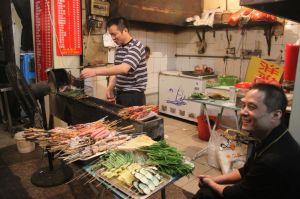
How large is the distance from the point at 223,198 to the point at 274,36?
12.9ft

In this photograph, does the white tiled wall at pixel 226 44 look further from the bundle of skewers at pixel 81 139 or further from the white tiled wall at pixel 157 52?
the bundle of skewers at pixel 81 139

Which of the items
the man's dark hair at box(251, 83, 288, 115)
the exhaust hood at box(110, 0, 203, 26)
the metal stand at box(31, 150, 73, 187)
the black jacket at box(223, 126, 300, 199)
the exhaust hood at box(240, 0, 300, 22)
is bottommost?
the metal stand at box(31, 150, 73, 187)

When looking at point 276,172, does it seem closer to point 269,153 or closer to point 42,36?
point 269,153

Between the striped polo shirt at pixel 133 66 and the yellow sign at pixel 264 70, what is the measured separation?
2295 mm

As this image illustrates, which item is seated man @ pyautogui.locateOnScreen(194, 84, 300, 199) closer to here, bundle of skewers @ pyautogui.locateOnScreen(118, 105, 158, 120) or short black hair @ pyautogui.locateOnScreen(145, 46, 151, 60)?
bundle of skewers @ pyautogui.locateOnScreen(118, 105, 158, 120)

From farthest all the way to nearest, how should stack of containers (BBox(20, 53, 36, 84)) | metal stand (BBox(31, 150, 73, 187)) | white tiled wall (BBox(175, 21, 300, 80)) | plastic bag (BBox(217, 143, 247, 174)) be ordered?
stack of containers (BBox(20, 53, 36, 84)) → white tiled wall (BBox(175, 21, 300, 80)) → plastic bag (BBox(217, 143, 247, 174)) → metal stand (BBox(31, 150, 73, 187))

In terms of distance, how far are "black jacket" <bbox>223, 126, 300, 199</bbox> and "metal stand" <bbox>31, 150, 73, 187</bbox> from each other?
238cm

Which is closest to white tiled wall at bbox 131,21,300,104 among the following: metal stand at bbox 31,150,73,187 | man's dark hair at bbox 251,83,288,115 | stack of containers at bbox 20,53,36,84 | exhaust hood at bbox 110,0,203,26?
exhaust hood at bbox 110,0,203,26

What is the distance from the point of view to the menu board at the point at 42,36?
3.86 m

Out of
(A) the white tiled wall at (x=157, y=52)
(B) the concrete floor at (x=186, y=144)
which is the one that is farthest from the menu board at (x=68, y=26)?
(B) the concrete floor at (x=186, y=144)

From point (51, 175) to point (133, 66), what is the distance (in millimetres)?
1800

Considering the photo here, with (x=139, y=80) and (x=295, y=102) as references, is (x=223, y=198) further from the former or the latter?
(x=139, y=80)

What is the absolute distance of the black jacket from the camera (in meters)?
1.42

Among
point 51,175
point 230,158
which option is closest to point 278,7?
point 230,158
